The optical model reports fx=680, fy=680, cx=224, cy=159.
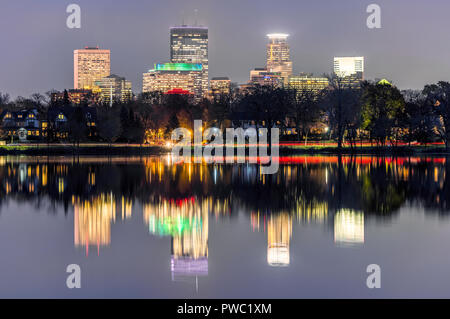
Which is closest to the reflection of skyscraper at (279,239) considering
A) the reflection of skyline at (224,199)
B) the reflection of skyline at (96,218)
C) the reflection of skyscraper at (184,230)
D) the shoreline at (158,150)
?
the reflection of skyline at (224,199)

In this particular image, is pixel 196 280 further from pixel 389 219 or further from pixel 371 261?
pixel 389 219

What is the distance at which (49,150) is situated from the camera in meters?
102

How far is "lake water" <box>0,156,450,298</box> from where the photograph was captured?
567 inches

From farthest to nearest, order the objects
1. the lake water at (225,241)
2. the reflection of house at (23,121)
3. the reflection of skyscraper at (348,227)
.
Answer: the reflection of house at (23,121), the reflection of skyscraper at (348,227), the lake water at (225,241)

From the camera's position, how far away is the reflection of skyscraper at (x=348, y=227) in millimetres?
19812

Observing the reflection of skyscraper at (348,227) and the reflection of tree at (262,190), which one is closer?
the reflection of skyscraper at (348,227)

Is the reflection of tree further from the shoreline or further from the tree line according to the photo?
the tree line

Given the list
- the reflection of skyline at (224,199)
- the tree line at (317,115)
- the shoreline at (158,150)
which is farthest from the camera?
the tree line at (317,115)

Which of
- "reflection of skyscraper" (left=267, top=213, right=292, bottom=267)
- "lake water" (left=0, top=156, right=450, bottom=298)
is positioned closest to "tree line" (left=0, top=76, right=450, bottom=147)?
"lake water" (left=0, top=156, right=450, bottom=298)

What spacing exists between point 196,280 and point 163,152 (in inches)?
3489

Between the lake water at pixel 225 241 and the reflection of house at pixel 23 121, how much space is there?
112 m

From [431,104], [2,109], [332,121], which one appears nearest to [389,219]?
[332,121]

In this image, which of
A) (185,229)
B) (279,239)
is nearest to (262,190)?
A: (185,229)

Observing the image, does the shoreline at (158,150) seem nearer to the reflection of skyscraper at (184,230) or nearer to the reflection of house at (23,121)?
the reflection of house at (23,121)
